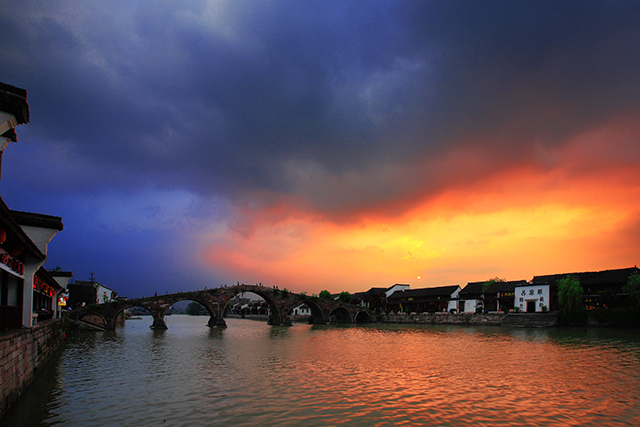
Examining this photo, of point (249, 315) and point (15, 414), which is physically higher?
point (15, 414)

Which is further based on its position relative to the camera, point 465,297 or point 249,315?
point 249,315

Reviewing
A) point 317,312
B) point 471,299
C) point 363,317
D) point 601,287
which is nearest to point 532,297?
point 601,287

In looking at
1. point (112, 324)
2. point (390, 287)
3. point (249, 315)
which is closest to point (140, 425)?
point (112, 324)

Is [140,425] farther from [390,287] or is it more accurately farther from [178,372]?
[390,287]

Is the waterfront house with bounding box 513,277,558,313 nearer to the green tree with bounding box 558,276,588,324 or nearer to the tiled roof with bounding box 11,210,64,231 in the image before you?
the green tree with bounding box 558,276,588,324

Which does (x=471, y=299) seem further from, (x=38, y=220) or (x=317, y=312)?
(x=38, y=220)

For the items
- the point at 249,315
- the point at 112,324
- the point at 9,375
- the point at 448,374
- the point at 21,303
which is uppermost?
the point at 21,303

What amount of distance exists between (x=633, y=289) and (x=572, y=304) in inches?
296

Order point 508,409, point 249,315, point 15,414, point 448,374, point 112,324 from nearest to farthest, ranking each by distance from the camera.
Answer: point 15,414 → point 508,409 → point 448,374 → point 112,324 → point 249,315

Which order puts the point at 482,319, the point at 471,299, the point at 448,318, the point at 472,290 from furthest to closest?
the point at 472,290 → the point at 471,299 → the point at 448,318 → the point at 482,319

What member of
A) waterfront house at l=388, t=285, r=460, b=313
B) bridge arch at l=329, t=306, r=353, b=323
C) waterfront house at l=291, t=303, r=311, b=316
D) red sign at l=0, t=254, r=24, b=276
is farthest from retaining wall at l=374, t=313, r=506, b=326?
red sign at l=0, t=254, r=24, b=276

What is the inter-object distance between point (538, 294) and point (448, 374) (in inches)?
2242

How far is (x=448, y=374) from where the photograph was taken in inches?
802

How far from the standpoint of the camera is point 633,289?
5291 cm
